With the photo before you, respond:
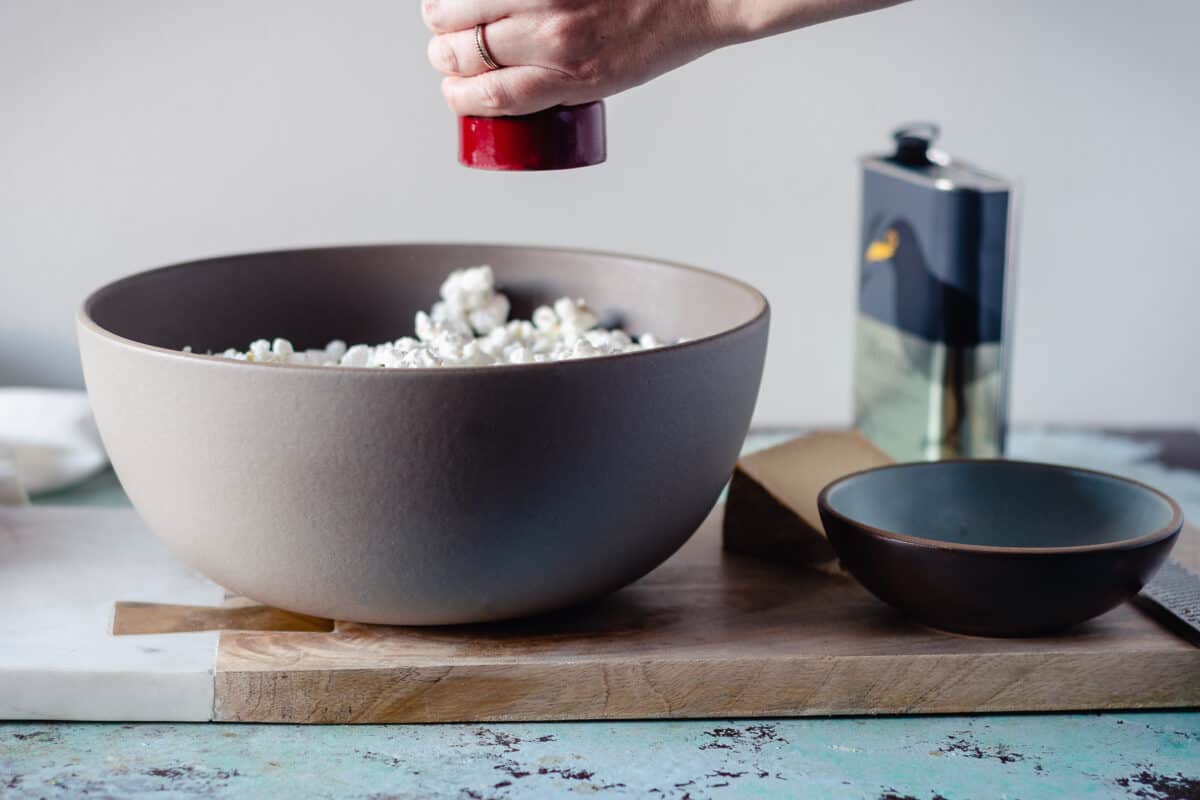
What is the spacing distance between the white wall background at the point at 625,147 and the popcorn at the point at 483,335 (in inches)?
20.6

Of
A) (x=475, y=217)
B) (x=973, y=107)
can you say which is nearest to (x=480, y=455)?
(x=475, y=217)

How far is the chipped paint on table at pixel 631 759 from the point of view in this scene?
71 centimetres

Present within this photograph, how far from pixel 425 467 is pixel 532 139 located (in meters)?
0.27

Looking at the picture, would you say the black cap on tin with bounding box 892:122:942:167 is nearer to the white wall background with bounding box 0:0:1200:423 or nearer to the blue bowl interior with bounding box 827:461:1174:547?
the white wall background with bounding box 0:0:1200:423

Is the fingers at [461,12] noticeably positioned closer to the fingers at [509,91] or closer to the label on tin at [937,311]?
the fingers at [509,91]

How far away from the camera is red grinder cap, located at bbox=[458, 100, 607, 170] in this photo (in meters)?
0.89

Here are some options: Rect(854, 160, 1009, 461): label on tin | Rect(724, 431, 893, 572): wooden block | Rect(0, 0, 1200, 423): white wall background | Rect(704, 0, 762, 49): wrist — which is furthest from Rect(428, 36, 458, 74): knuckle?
Rect(0, 0, 1200, 423): white wall background

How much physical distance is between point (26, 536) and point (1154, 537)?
31.6 inches

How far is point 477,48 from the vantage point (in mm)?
851

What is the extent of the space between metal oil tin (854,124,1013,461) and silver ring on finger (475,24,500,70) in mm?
524

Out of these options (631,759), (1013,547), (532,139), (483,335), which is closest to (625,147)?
(483,335)

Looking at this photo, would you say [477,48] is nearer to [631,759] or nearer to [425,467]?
[425,467]

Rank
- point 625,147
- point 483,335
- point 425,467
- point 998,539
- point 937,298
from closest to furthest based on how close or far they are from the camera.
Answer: point 425,467
point 998,539
point 483,335
point 937,298
point 625,147

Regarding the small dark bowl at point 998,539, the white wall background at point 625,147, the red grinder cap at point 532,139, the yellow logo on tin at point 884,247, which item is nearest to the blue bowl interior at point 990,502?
the small dark bowl at point 998,539
